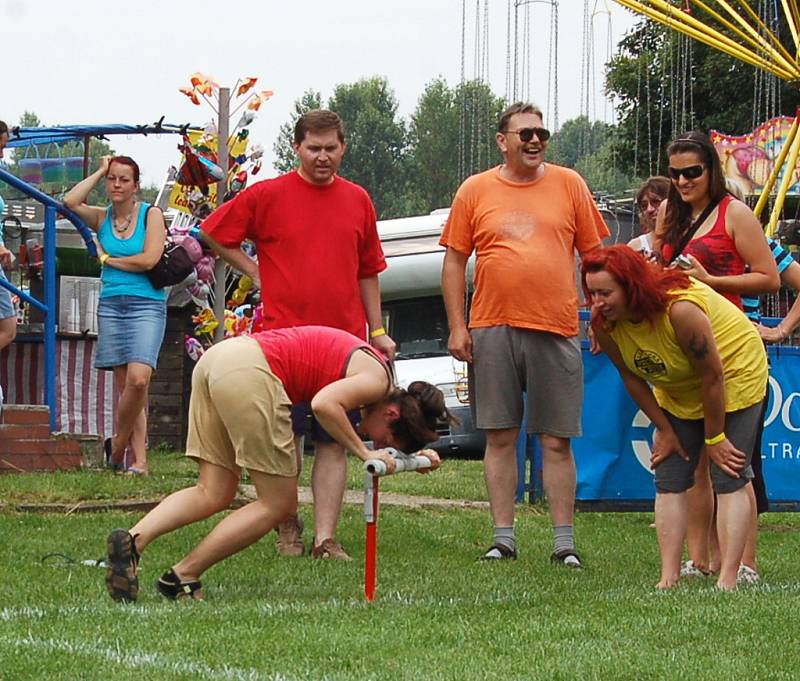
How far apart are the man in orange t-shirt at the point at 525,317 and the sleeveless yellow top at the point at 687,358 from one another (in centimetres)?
123

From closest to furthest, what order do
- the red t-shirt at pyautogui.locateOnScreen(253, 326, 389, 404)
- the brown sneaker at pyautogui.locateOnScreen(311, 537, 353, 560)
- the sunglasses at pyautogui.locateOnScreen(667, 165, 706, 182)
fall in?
the red t-shirt at pyautogui.locateOnScreen(253, 326, 389, 404) → the sunglasses at pyautogui.locateOnScreen(667, 165, 706, 182) → the brown sneaker at pyautogui.locateOnScreen(311, 537, 353, 560)

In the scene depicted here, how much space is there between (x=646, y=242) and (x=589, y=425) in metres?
1.42

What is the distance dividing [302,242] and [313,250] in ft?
0.21

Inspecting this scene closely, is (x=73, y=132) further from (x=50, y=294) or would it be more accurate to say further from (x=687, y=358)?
(x=687, y=358)

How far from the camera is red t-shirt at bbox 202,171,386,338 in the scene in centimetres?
796

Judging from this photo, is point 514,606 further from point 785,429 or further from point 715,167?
point 785,429

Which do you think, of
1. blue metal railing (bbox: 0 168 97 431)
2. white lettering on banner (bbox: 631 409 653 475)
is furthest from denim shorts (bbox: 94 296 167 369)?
white lettering on banner (bbox: 631 409 653 475)

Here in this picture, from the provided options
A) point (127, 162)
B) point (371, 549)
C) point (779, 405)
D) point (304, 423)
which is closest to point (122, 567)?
point (371, 549)

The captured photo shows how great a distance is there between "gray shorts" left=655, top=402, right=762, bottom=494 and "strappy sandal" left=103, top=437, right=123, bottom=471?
4.61 meters

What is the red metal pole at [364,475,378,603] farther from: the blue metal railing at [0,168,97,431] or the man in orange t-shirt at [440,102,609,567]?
the blue metal railing at [0,168,97,431]

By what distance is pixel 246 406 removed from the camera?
6191 millimetres

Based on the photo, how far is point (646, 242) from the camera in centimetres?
912

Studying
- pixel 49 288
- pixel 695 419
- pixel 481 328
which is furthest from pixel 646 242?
pixel 49 288

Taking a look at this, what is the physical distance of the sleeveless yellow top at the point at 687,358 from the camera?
6742 mm
